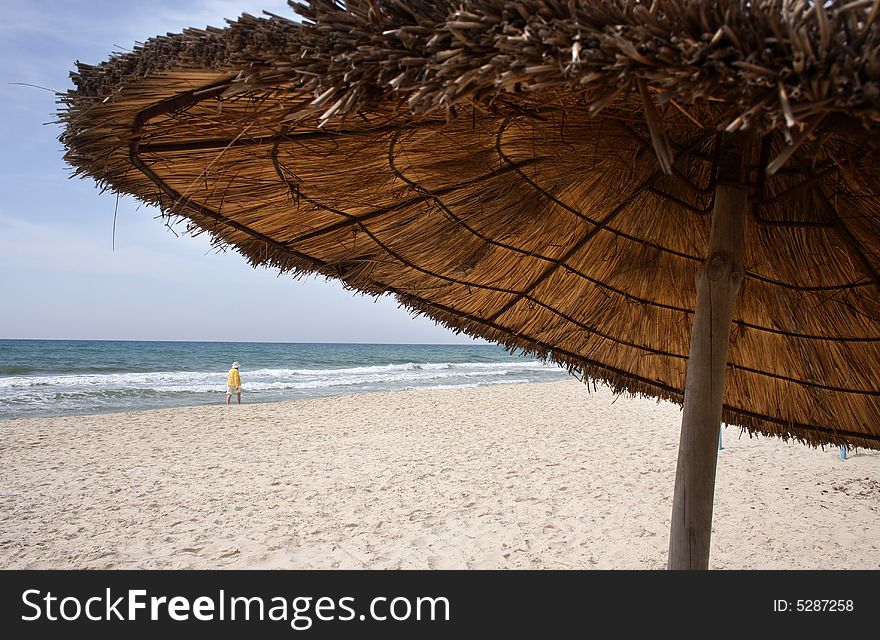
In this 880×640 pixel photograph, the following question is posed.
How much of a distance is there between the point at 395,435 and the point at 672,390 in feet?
18.3

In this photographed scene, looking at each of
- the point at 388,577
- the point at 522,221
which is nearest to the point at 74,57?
the point at 522,221

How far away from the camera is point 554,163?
1.79 metres

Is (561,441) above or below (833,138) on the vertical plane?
below

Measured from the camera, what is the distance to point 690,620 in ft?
4.45

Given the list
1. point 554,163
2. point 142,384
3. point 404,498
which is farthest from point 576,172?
point 142,384

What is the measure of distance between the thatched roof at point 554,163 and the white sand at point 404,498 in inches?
65.3

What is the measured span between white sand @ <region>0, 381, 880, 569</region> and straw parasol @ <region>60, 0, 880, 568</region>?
5.46ft

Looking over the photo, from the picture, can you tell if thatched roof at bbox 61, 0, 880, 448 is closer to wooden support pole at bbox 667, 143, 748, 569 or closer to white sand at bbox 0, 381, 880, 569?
wooden support pole at bbox 667, 143, 748, 569

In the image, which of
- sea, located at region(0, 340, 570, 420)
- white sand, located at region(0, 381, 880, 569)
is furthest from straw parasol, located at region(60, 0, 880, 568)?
sea, located at region(0, 340, 570, 420)

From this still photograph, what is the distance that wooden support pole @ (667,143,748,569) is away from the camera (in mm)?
1517

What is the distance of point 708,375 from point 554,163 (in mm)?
761

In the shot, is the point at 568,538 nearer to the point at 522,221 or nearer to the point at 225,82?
the point at 522,221

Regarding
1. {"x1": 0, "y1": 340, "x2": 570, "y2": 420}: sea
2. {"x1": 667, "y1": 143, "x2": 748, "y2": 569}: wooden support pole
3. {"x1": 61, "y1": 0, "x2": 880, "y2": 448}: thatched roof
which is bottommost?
{"x1": 0, "y1": 340, "x2": 570, "y2": 420}: sea

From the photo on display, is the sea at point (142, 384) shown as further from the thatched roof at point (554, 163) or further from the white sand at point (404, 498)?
the thatched roof at point (554, 163)
